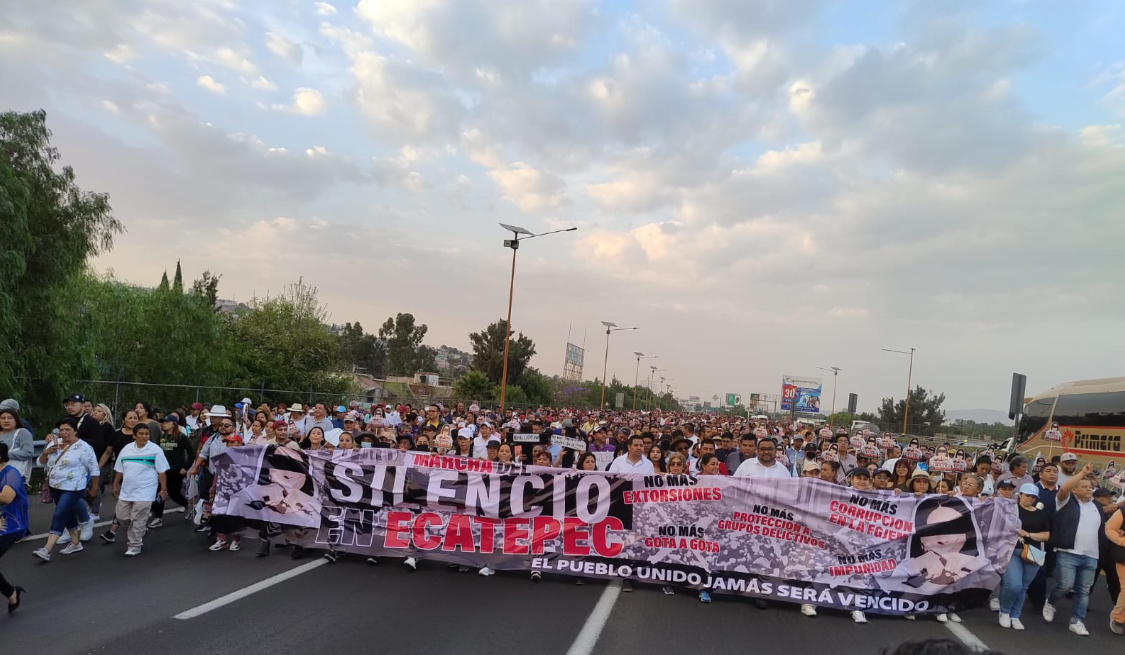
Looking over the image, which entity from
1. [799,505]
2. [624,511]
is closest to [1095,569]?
[799,505]

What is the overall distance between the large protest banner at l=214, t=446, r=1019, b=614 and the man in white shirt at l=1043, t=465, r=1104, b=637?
2.34ft

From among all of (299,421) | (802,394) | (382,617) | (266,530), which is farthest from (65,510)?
(802,394)

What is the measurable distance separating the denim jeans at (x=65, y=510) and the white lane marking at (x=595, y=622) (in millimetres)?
5994

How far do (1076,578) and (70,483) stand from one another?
36.5ft

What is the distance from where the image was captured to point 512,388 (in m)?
56.0

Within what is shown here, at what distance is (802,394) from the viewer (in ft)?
240

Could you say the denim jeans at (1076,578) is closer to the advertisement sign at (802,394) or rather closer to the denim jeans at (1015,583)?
the denim jeans at (1015,583)

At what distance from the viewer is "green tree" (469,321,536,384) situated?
63.9 metres

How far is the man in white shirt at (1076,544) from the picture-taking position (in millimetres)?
7445

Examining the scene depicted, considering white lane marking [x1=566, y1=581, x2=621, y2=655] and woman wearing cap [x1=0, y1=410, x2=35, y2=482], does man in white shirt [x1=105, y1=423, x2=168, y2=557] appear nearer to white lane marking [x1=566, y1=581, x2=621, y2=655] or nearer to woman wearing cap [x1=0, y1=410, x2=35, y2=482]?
woman wearing cap [x1=0, y1=410, x2=35, y2=482]

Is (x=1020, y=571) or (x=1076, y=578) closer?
(x=1020, y=571)

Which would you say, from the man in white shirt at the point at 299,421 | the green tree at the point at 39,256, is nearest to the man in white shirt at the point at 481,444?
the man in white shirt at the point at 299,421

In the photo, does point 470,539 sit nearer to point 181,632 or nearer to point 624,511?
point 624,511

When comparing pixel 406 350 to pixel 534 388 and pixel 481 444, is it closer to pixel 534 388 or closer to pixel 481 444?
pixel 534 388
